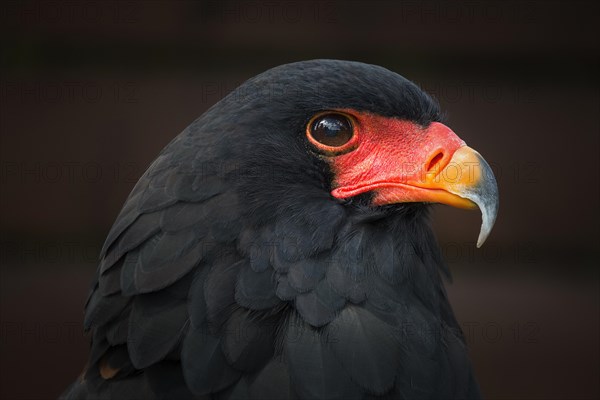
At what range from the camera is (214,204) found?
75.3 inches

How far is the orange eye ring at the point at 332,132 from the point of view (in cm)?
200

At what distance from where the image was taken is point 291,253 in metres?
1.88

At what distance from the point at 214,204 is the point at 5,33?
2276 millimetres

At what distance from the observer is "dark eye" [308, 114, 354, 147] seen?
6.55 feet

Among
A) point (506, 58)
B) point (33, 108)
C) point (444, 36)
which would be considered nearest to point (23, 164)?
point (33, 108)

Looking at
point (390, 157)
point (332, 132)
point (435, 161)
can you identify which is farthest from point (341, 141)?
point (435, 161)

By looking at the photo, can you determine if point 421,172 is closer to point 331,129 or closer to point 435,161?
point 435,161

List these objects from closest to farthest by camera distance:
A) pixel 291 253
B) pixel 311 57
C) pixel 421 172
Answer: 1. pixel 291 253
2. pixel 421 172
3. pixel 311 57

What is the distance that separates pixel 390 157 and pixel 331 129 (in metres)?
0.17

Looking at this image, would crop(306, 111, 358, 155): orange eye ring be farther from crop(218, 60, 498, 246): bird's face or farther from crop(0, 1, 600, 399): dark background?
crop(0, 1, 600, 399): dark background

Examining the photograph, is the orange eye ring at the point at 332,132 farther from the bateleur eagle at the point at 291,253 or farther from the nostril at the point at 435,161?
the nostril at the point at 435,161

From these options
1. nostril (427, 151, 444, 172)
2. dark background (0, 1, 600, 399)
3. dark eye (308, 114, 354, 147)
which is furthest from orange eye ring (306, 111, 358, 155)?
dark background (0, 1, 600, 399)

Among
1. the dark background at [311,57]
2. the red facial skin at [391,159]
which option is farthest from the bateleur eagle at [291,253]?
the dark background at [311,57]

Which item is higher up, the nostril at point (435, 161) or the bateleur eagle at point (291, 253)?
the nostril at point (435, 161)
